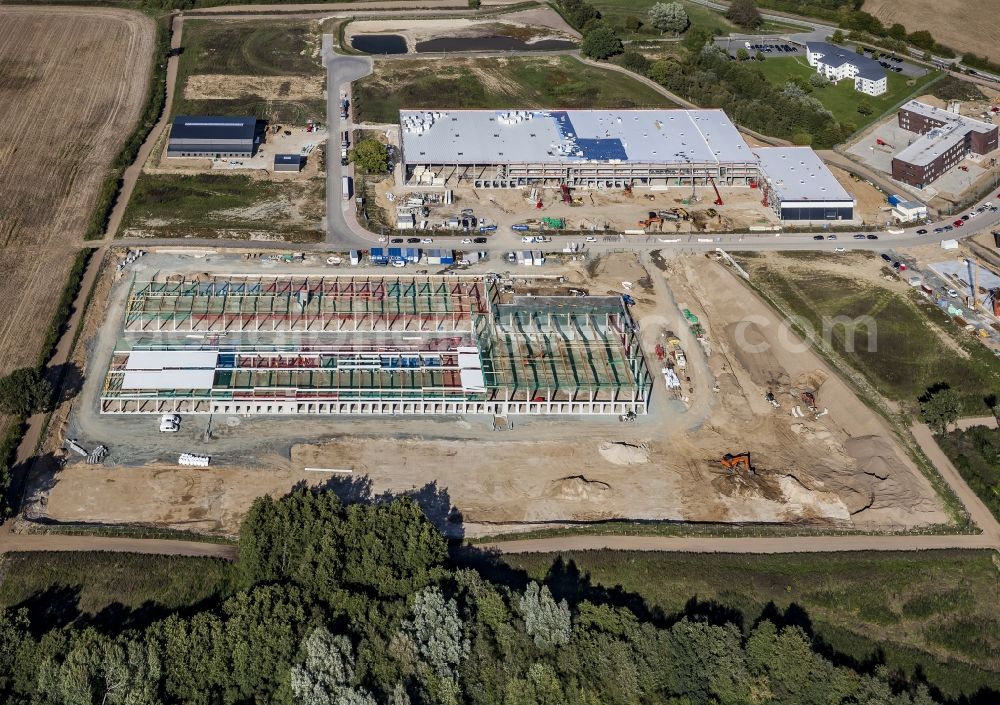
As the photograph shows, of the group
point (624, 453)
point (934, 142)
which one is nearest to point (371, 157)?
point (624, 453)

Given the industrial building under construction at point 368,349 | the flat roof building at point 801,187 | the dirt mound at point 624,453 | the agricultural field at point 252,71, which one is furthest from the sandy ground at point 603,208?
the dirt mound at point 624,453

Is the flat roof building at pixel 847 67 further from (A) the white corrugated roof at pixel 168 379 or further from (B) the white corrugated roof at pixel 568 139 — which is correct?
(A) the white corrugated roof at pixel 168 379

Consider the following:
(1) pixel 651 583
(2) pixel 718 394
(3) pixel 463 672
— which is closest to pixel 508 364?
(2) pixel 718 394

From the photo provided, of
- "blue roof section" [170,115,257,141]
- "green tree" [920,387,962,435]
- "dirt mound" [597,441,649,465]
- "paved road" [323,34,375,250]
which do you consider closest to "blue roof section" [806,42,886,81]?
"paved road" [323,34,375,250]

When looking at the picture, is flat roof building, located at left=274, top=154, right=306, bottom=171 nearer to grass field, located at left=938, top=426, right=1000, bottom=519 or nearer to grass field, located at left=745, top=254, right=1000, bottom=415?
grass field, located at left=745, top=254, right=1000, bottom=415

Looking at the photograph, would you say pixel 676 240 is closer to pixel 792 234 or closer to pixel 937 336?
pixel 792 234
